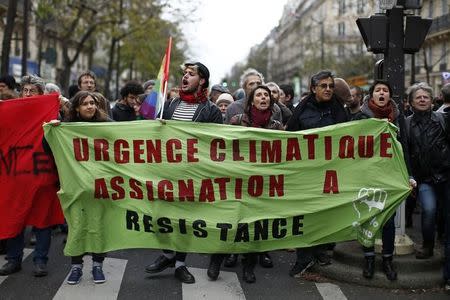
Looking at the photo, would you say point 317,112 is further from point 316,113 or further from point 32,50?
point 32,50

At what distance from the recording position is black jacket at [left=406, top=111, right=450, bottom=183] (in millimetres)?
5887

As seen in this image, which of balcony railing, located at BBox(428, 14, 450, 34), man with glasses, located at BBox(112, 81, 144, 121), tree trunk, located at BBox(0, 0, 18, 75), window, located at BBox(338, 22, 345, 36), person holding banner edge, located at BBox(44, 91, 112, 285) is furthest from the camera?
window, located at BBox(338, 22, 345, 36)

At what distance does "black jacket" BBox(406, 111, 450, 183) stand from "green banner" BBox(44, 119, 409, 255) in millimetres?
428

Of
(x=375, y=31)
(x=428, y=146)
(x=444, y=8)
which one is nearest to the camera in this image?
(x=428, y=146)

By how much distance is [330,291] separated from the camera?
563 centimetres

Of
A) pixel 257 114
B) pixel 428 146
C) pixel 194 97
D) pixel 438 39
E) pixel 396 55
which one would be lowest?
pixel 428 146

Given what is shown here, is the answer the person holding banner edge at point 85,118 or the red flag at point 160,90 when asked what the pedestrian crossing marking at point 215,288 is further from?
the red flag at point 160,90

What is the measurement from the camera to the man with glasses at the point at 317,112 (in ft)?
19.9

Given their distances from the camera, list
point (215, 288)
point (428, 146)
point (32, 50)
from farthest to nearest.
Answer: point (32, 50) → point (428, 146) → point (215, 288)

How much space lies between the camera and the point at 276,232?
5.70 metres

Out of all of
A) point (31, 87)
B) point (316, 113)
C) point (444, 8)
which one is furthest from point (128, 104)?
point (444, 8)

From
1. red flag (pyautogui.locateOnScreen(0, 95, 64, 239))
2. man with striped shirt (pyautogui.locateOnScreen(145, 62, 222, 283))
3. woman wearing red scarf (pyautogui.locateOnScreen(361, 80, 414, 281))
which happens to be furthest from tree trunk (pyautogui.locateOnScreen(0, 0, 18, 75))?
woman wearing red scarf (pyautogui.locateOnScreen(361, 80, 414, 281))

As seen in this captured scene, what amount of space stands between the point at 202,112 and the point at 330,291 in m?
2.12

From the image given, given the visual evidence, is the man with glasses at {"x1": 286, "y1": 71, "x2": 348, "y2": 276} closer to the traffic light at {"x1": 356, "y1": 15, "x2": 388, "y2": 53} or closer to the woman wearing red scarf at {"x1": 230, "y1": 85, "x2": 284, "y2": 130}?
the woman wearing red scarf at {"x1": 230, "y1": 85, "x2": 284, "y2": 130}
